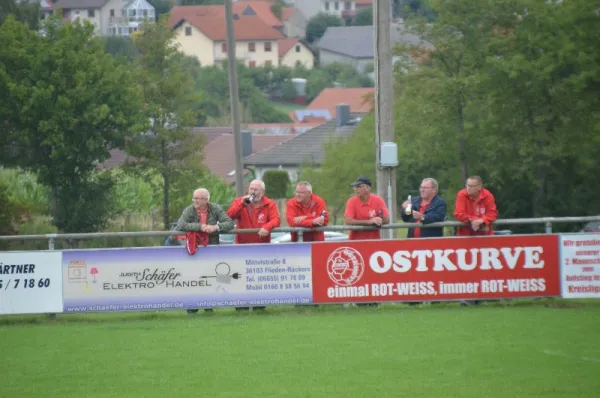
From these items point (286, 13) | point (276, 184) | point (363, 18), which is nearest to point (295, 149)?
point (276, 184)

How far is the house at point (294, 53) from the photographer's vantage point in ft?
488

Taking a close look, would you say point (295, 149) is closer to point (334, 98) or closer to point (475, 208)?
point (334, 98)

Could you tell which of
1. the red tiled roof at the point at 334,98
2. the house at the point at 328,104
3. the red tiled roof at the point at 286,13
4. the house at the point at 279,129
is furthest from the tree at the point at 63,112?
the red tiled roof at the point at 286,13

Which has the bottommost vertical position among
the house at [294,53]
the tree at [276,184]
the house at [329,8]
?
the tree at [276,184]

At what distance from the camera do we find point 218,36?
14100 centimetres

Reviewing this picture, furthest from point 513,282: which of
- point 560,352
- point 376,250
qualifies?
point 560,352

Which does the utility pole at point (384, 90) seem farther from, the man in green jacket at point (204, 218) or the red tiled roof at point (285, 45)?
the red tiled roof at point (285, 45)

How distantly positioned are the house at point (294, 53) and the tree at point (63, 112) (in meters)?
109

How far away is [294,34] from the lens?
172 metres

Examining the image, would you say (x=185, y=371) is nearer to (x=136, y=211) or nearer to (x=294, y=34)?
(x=136, y=211)

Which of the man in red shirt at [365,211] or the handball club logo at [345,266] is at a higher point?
the man in red shirt at [365,211]

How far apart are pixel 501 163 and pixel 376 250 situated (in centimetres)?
2268

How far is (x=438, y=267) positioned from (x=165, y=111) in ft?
84.7

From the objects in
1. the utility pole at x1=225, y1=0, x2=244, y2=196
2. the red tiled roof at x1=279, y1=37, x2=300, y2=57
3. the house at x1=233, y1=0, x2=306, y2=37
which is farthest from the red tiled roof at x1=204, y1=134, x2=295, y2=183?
the house at x1=233, y1=0, x2=306, y2=37
